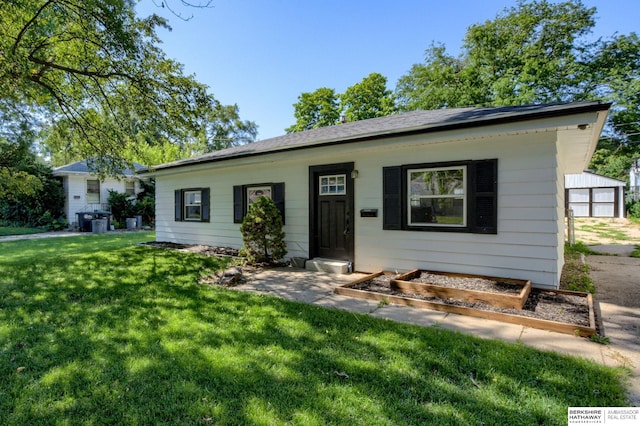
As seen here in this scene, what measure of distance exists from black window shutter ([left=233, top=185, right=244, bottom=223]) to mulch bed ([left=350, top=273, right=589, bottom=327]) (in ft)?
14.6

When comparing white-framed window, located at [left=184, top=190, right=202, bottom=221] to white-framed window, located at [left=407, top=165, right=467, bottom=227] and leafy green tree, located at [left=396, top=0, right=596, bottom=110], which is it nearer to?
white-framed window, located at [left=407, top=165, right=467, bottom=227]

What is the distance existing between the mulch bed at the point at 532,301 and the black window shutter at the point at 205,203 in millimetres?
6002

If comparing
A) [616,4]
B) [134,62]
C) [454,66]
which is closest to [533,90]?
[616,4]

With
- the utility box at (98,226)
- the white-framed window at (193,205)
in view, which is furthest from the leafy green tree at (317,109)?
the white-framed window at (193,205)

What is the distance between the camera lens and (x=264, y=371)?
262 centimetres

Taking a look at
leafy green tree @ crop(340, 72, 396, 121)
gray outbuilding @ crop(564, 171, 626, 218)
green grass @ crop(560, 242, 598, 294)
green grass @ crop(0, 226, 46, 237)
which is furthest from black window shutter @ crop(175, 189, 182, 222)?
gray outbuilding @ crop(564, 171, 626, 218)

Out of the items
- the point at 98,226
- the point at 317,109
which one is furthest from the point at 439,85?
the point at 98,226

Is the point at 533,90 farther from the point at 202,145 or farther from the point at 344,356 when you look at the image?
the point at 202,145

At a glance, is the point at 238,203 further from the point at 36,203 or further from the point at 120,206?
the point at 36,203

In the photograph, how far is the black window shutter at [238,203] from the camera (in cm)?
867

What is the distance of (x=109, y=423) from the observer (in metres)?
2.04

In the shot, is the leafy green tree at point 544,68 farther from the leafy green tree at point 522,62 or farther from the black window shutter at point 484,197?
the black window shutter at point 484,197

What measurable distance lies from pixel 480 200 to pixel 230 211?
642 centimetres

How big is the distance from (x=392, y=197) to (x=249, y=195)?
4152mm
